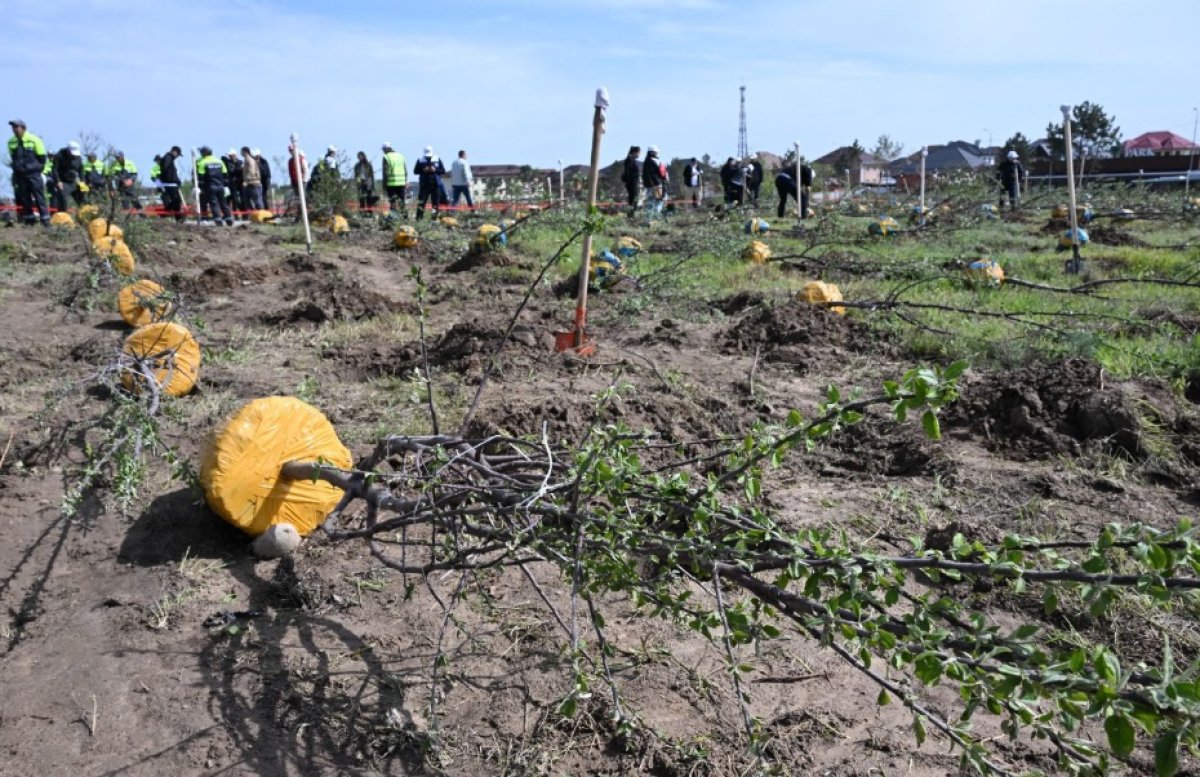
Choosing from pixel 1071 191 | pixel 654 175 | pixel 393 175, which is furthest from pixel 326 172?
pixel 1071 191

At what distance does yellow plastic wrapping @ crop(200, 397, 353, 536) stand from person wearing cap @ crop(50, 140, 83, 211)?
16147 millimetres

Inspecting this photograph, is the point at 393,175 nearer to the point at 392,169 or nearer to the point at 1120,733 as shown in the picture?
the point at 392,169

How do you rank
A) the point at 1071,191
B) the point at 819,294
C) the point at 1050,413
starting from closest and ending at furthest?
the point at 1050,413 → the point at 819,294 → the point at 1071,191

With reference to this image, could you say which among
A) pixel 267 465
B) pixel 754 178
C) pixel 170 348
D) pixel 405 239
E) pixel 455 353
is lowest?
pixel 267 465

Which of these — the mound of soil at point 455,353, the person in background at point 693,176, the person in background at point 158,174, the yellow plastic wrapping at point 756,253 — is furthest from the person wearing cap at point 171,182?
the mound of soil at point 455,353

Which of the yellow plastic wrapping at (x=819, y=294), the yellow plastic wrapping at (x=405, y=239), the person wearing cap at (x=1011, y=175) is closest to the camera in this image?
the yellow plastic wrapping at (x=819, y=294)

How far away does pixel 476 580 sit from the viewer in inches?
130

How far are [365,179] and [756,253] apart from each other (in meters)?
11.1

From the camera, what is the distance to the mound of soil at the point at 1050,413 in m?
4.59

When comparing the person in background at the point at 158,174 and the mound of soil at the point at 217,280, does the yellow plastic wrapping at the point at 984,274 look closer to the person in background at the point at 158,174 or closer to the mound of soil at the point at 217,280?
the mound of soil at the point at 217,280

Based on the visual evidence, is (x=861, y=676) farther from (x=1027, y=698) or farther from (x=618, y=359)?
(x=618, y=359)

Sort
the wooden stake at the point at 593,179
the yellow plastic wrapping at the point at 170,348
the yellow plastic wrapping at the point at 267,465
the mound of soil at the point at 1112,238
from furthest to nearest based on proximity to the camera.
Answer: the mound of soil at the point at 1112,238 < the wooden stake at the point at 593,179 < the yellow plastic wrapping at the point at 170,348 < the yellow plastic wrapping at the point at 267,465

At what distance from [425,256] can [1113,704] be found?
482 inches

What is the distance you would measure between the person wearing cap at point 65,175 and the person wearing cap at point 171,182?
161 centimetres
